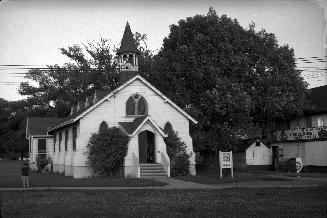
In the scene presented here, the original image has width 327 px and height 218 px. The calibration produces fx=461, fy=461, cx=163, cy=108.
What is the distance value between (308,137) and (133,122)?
1684 centimetres

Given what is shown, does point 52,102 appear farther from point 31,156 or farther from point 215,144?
point 215,144

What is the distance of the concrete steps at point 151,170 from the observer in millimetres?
32672

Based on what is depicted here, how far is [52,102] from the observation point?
7800 centimetres

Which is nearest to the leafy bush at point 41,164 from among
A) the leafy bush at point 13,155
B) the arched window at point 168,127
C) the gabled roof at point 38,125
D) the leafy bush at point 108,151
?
the gabled roof at point 38,125

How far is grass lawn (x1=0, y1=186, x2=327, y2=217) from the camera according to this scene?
47.1 ft

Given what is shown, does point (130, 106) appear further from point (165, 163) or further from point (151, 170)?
point (151, 170)

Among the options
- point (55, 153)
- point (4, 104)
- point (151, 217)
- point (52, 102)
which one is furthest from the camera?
point (4, 104)

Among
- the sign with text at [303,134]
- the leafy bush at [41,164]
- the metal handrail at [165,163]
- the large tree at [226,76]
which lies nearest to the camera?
→ the metal handrail at [165,163]

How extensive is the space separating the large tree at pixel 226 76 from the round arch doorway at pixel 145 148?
17.0 ft

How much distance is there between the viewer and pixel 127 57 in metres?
40.4

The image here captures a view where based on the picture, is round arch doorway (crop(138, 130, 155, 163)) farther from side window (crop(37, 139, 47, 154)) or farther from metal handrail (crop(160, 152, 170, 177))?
side window (crop(37, 139, 47, 154))

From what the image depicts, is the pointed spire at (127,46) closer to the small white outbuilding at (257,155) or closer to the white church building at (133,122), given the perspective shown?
the white church building at (133,122)

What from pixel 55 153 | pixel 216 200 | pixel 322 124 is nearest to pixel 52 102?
pixel 55 153

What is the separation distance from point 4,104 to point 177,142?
69338 millimetres
